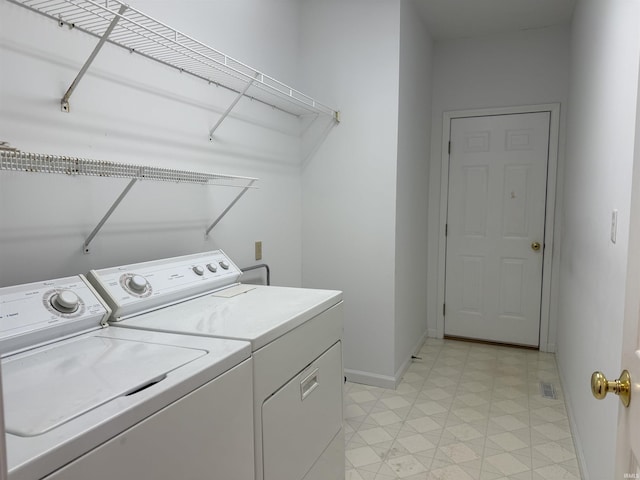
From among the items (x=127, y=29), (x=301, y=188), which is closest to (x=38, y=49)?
(x=127, y=29)

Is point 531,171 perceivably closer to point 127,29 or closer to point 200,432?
point 127,29

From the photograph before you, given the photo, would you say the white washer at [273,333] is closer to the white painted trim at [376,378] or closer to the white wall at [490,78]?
the white painted trim at [376,378]

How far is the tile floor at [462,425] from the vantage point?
2031 millimetres

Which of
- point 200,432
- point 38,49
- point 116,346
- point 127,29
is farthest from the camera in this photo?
point 127,29

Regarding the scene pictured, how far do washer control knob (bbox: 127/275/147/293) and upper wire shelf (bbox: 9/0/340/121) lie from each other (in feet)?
2.56

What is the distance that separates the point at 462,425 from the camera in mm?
2408

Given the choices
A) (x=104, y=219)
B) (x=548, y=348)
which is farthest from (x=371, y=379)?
(x=104, y=219)

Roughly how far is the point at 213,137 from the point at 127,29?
2.42 feet

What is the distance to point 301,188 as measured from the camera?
3102 millimetres

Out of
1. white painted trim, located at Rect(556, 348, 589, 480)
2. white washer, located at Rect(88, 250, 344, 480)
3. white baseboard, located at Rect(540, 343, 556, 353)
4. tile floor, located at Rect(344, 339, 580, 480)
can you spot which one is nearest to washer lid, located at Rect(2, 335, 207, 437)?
white washer, located at Rect(88, 250, 344, 480)

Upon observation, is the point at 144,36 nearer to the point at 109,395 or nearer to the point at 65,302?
the point at 65,302

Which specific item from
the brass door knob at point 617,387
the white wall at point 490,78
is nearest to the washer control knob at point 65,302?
the brass door knob at point 617,387

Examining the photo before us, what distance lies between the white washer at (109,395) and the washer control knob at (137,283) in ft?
0.48

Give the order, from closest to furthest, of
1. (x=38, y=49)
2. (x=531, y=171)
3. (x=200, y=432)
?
(x=200, y=432) → (x=38, y=49) → (x=531, y=171)
